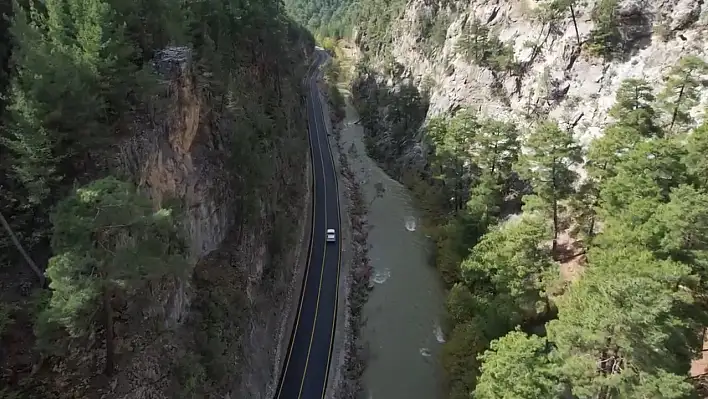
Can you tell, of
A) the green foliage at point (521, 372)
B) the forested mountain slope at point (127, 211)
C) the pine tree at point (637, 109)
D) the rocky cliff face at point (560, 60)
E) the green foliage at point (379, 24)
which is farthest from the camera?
the green foliage at point (379, 24)

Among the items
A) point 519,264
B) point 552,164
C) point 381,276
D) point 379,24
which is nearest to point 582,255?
point 552,164

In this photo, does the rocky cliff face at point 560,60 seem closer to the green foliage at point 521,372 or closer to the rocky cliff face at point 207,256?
the green foliage at point 521,372

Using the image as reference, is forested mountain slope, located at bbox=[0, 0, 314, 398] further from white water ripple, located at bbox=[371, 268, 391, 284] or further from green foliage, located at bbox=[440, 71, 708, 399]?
green foliage, located at bbox=[440, 71, 708, 399]

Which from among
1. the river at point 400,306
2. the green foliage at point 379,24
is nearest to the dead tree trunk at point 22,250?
the river at point 400,306

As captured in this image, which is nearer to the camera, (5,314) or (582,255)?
(5,314)

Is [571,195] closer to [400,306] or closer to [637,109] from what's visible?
→ [637,109]

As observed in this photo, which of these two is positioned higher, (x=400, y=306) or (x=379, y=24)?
(x=379, y=24)
